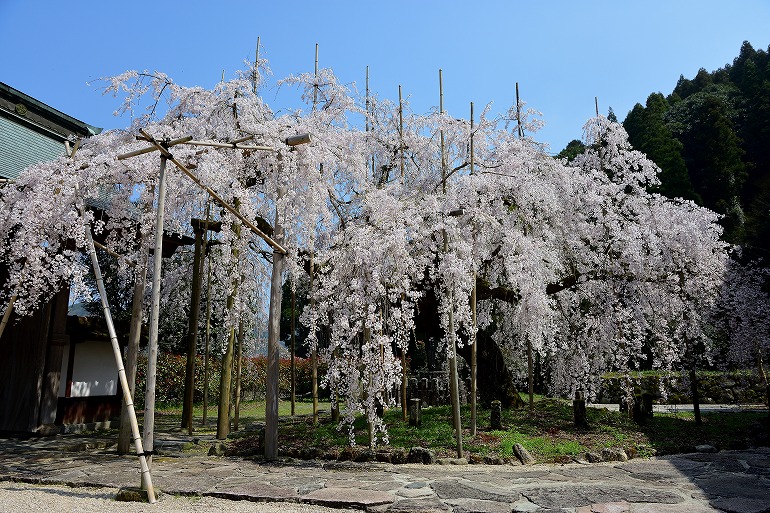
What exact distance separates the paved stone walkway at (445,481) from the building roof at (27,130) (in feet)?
23.2

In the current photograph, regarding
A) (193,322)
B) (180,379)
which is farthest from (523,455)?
(180,379)

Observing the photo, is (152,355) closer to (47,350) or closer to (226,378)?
(226,378)

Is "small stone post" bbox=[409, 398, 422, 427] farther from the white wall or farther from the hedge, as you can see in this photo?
the white wall

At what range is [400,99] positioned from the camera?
14281mm

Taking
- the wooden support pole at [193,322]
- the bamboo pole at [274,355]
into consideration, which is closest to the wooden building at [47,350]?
the wooden support pole at [193,322]

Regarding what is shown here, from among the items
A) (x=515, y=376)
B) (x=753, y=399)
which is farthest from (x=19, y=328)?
(x=753, y=399)

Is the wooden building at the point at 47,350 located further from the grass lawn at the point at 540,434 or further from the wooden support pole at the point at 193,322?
the grass lawn at the point at 540,434

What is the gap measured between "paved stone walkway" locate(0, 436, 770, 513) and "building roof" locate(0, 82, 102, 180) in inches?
279

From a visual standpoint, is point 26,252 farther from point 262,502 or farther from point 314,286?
point 262,502

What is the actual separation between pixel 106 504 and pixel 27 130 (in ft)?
38.5

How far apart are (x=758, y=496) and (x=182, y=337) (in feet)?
70.2

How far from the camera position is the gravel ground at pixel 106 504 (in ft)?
19.5

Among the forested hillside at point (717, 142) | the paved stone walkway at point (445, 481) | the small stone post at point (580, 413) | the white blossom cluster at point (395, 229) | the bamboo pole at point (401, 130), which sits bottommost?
the paved stone walkway at point (445, 481)

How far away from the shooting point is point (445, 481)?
745cm
